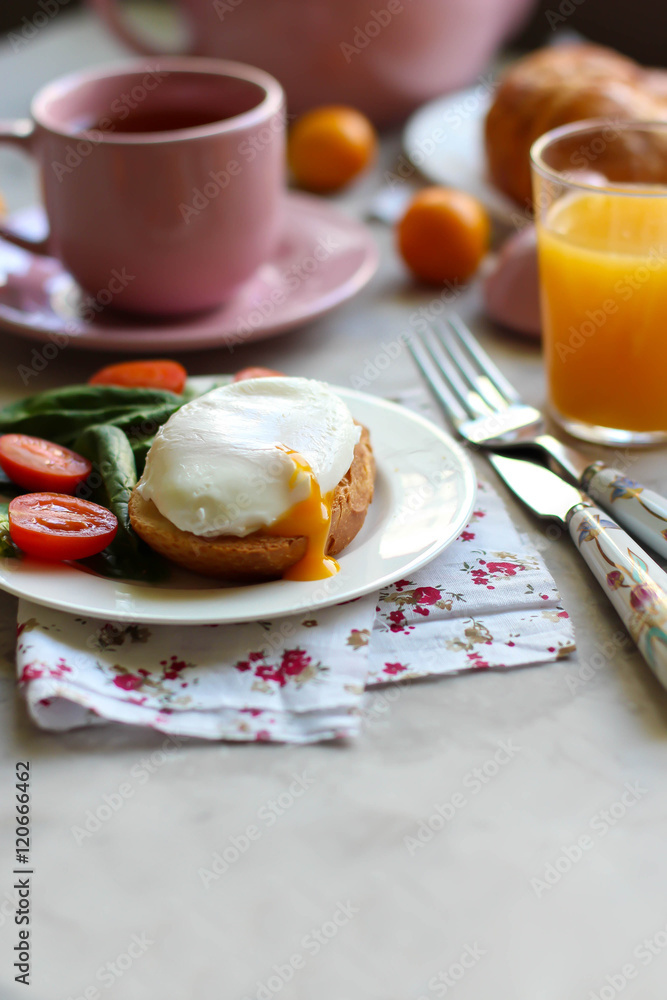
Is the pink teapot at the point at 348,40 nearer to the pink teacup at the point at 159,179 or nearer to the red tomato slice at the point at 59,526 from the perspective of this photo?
the pink teacup at the point at 159,179

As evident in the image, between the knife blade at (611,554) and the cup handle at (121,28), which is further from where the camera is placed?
the cup handle at (121,28)

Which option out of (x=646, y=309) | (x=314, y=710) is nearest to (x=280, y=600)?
(x=314, y=710)

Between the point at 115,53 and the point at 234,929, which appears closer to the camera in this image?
the point at 234,929

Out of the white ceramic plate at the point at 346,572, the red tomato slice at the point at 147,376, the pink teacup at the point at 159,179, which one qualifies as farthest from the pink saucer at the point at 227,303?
the white ceramic plate at the point at 346,572

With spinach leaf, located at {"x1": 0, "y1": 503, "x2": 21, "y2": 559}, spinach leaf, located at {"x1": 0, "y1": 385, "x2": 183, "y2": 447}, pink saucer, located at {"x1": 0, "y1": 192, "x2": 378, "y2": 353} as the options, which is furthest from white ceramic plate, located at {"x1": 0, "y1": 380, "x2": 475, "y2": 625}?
pink saucer, located at {"x1": 0, "y1": 192, "x2": 378, "y2": 353}

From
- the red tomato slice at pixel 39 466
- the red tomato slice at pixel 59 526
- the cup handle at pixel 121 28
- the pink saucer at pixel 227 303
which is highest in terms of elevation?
the cup handle at pixel 121 28

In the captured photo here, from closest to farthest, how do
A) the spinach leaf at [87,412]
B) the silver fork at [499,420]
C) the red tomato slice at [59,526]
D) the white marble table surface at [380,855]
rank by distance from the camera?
the white marble table surface at [380,855], the red tomato slice at [59,526], the silver fork at [499,420], the spinach leaf at [87,412]

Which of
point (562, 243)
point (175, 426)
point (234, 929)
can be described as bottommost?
point (234, 929)

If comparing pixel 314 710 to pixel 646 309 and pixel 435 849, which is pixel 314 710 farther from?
pixel 646 309
